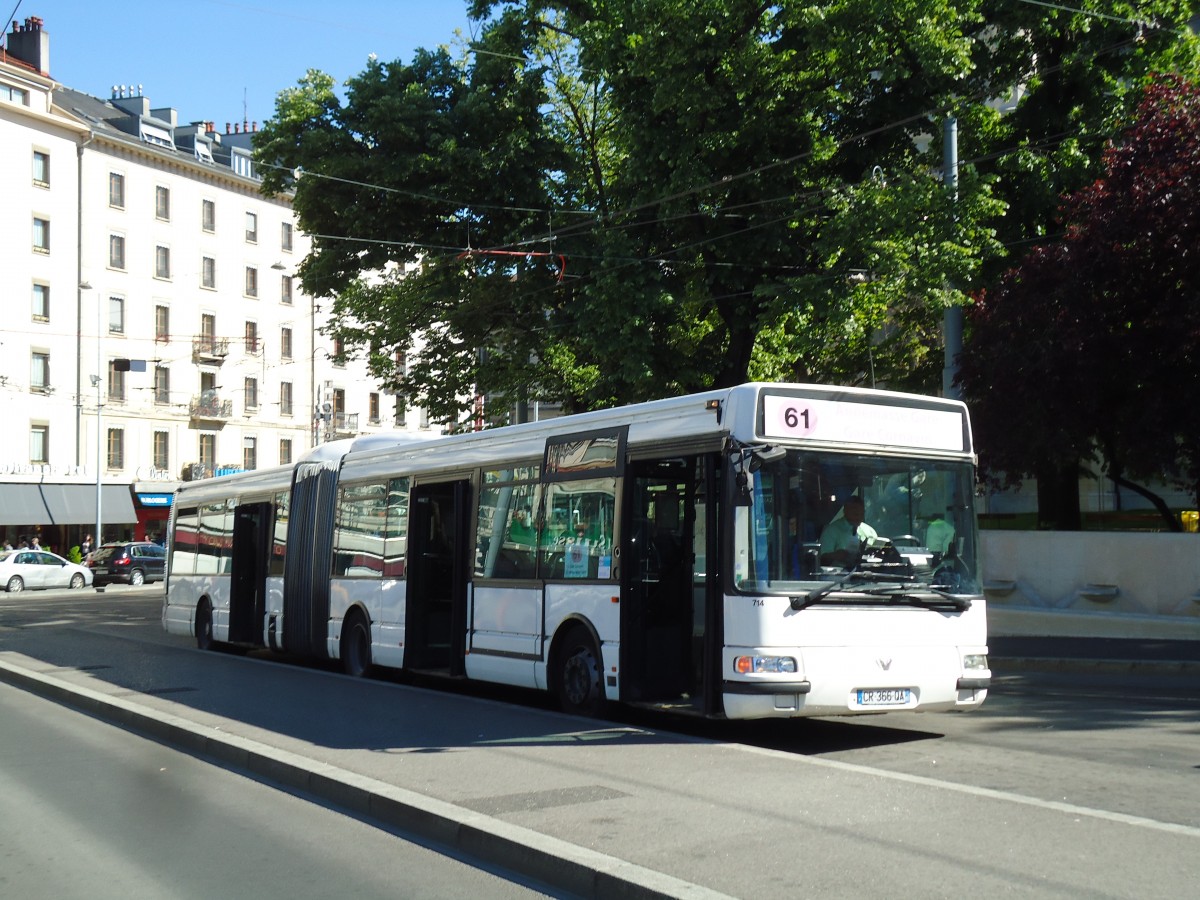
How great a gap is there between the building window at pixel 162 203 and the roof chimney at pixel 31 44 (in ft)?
22.5

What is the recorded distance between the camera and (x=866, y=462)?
35.5 feet

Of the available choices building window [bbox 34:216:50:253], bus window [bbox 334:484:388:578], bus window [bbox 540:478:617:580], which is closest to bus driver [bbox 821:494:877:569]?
bus window [bbox 540:478:617:580]

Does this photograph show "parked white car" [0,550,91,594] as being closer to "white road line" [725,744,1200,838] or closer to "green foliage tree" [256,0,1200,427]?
"green foliage tree" [256,0,1200,427]

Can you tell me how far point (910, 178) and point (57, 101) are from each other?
5131 cm

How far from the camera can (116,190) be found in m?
61.0

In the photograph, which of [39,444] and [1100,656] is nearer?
[1100,656]

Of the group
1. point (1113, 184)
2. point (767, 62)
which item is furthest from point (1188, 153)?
point (767, 62)

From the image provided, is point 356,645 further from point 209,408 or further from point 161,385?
point 209,408

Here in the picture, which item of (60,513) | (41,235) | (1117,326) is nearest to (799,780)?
(1117,326)

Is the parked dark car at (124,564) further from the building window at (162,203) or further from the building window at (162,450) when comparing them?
the building window at (162,203)

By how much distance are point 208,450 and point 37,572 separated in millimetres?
17944

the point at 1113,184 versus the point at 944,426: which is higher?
the point at 1113,184

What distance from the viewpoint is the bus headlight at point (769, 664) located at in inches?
401

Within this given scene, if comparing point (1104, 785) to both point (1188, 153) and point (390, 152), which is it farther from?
point (390, 152)
